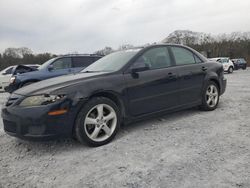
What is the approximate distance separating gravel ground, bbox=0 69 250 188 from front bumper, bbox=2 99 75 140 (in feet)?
0.95

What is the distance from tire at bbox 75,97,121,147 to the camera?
338 centimetres

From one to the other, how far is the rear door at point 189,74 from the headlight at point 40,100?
90.9 inches

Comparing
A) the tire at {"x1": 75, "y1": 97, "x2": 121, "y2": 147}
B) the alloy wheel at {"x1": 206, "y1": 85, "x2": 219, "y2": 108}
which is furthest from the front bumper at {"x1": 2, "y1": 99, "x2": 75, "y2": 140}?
the alloy wheel at {"x1": 206, "y1": 85, "x2": 219, "y2": 108}

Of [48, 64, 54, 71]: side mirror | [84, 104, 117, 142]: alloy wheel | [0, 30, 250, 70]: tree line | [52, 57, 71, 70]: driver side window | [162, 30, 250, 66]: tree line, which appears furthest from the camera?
[162, 30, 250, 66]: tree line

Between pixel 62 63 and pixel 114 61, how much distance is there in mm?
5660

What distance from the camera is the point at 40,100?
3283 mm

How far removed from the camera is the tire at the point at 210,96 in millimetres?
5082

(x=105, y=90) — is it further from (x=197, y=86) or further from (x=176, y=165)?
(x=197, y=86)

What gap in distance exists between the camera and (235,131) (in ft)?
12.6

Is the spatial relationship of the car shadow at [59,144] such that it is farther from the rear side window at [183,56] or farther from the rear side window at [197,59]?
the rear side window at [197,59]

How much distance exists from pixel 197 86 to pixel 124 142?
6.85 ft

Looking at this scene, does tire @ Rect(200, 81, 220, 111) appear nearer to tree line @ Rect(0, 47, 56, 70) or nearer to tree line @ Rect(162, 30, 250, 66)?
tree line @ Rect(0, 47, 56, 70)

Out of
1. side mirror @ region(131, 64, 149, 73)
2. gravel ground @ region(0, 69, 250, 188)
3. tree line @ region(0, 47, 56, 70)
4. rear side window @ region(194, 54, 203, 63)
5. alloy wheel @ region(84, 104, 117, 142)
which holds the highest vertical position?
tree line @ region(0, 47, 56, 70)

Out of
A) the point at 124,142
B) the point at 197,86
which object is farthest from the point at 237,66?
the point at 124,142
